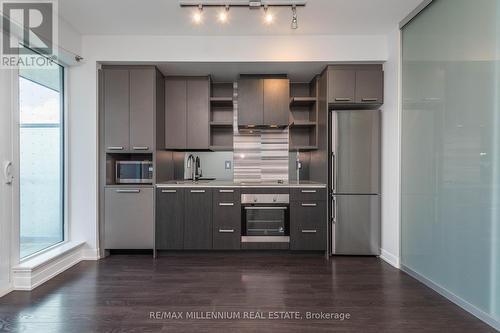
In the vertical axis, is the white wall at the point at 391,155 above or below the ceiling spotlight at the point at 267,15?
below

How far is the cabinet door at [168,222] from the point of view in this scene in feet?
12.0

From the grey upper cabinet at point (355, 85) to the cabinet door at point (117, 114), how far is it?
2.56 m

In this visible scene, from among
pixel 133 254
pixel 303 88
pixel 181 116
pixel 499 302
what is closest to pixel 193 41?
pixel 181 116

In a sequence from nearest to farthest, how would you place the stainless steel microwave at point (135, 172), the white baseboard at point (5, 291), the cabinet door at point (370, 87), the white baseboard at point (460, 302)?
the white baseboard at point (460, 302) < the white baseboard at point (5, 291) < the cabinet door at point (370, 87) < the stainless steel microwave at point (135, 172)

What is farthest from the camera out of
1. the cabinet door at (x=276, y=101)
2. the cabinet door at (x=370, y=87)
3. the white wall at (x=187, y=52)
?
the cabinet door at (x=276, y=101)

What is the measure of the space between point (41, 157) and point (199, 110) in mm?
1905

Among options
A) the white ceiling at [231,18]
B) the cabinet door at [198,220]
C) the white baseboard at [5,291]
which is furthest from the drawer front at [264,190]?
the white baseboard at [5,291]

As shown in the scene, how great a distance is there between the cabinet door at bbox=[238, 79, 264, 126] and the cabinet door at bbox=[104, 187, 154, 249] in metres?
1.56

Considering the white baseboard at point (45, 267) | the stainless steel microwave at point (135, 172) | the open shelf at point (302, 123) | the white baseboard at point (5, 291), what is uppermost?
the open shelf at point (302, 123)

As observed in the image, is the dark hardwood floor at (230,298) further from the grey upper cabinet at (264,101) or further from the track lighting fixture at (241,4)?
the track lighting fixture at (241,4)

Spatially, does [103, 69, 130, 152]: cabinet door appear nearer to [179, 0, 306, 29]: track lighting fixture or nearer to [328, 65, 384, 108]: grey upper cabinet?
[179, 0, 306, 29]: track lighting fixture

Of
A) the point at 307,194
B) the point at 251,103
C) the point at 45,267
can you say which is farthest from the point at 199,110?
the point at 45,267

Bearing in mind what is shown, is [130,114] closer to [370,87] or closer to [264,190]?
[264,190]

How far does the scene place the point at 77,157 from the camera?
141 inches
